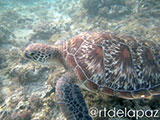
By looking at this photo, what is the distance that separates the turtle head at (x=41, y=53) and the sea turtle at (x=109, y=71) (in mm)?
563

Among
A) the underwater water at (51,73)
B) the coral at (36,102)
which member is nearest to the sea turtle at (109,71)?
the underwater water at (51,73)

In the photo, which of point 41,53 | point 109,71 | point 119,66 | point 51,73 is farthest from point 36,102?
point 119,66

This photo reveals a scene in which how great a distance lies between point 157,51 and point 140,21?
16.0 ft

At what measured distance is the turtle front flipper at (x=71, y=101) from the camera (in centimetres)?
170

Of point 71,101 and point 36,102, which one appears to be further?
point 36,102

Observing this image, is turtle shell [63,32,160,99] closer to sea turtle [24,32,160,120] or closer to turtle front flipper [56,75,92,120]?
sea turtle [24,32,160,120]

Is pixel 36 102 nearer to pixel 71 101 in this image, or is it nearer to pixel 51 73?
pixel 51 73

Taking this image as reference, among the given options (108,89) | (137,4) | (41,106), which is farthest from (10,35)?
(137,4)

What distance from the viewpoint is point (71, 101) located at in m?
1.85

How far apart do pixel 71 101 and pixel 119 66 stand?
1.16 metres

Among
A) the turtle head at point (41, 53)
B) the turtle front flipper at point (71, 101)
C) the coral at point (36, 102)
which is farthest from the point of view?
the coral at point (36, 102)

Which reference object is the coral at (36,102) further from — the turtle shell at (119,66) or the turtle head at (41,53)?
the turtle shell at (119,66)

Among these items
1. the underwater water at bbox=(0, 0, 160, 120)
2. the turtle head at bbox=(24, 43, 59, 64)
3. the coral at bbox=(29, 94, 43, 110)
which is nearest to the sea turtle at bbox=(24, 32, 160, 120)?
the underwater water at bbox=(0, 0, 160, 120)

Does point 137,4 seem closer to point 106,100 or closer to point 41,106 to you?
point 106,100
